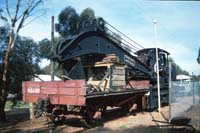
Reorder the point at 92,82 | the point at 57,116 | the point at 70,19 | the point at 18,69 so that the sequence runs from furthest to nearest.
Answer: the point at 70,19 → the point at 18,69 → the point at 92,82 → the point at 57,116

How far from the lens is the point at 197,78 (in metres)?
20.0

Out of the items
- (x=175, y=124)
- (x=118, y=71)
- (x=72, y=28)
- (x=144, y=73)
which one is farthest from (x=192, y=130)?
(x=72, y=28)

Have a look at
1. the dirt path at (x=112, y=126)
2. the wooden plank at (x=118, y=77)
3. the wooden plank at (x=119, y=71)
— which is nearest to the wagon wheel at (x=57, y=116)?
the dirt path at (x=112, y=126)

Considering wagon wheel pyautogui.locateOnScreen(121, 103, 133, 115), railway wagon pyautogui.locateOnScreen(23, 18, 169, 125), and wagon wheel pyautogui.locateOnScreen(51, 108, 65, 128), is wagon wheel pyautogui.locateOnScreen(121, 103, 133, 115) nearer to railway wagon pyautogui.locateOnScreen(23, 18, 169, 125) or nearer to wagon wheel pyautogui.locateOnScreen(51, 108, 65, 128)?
railway wagon pyautogui.locateOnScreen(23, 18, 169, 125)

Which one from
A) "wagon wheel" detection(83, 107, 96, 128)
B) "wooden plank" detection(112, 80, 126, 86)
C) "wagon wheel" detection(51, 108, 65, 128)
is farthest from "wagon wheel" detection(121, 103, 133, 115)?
"wagon wheel" detection(51, 108, 65, 128)

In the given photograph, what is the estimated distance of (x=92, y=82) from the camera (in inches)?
628

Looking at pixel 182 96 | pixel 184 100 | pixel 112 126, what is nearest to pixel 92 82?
pixel 112 126

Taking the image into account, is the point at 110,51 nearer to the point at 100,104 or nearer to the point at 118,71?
A: the point at 118,71

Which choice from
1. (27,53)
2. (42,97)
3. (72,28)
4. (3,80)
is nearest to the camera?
(42,97)

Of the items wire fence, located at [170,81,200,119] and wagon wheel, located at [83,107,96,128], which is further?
wire fence, located at [170,81,200,119]

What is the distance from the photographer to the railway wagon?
12.2 metres

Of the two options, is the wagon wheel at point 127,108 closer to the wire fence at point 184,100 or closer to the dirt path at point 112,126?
the dirt path at point 112,126

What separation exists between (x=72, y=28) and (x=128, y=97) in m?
22.7

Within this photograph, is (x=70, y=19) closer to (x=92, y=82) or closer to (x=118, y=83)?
(x=92, y=82)
